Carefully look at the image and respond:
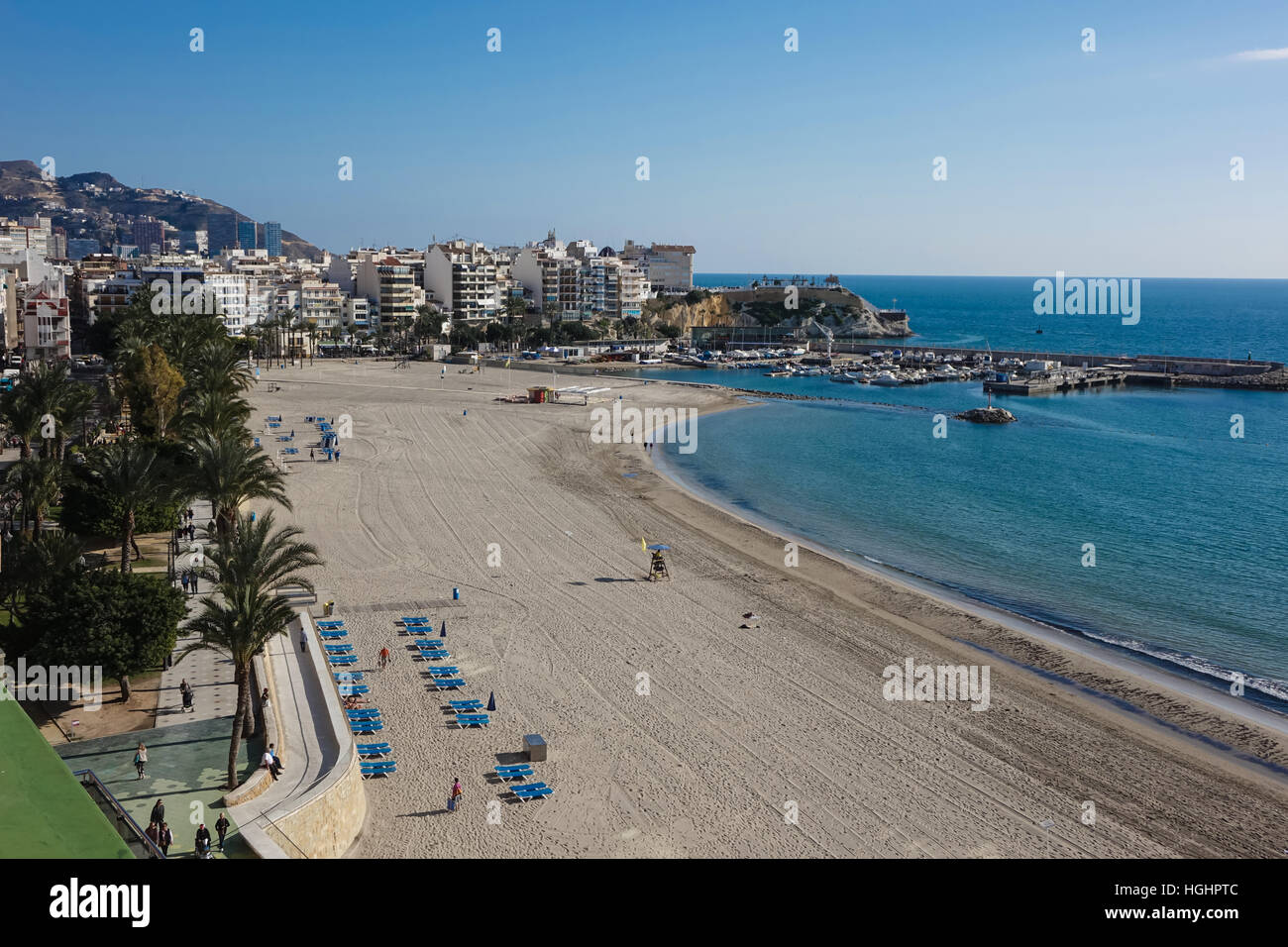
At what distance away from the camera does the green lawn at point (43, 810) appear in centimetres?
614

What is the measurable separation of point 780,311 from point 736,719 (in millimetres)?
122962

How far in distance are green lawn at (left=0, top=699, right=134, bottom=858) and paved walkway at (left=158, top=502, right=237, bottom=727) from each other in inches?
405

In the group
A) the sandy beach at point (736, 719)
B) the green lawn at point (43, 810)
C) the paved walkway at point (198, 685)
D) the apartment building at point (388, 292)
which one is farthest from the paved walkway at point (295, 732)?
the apartment building at point (388, 292)

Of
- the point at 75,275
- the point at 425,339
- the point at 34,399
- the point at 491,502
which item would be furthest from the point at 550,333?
the point at 34,399

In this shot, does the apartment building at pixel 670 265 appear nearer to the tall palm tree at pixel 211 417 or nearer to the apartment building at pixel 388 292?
the apartment building at pixel 388 292

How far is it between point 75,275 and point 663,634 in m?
88.8

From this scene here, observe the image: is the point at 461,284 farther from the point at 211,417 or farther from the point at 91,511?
the point at 91,511

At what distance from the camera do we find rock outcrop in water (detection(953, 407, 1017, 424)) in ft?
224

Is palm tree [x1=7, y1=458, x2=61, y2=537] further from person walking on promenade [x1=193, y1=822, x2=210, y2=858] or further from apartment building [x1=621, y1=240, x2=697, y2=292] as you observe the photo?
apartment building [x1=621, y1=240, x2=697, y2=292]

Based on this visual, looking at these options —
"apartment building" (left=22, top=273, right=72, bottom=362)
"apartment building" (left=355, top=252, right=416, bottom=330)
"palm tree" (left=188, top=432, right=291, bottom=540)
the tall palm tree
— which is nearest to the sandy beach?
"palm tree" (left=188, top=432, right=291, bottom=540)

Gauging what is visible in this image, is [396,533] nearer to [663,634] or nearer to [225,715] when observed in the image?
[663,634]

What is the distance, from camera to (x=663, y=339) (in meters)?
124

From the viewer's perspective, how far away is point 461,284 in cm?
11494

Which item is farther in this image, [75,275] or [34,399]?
[75,275]
